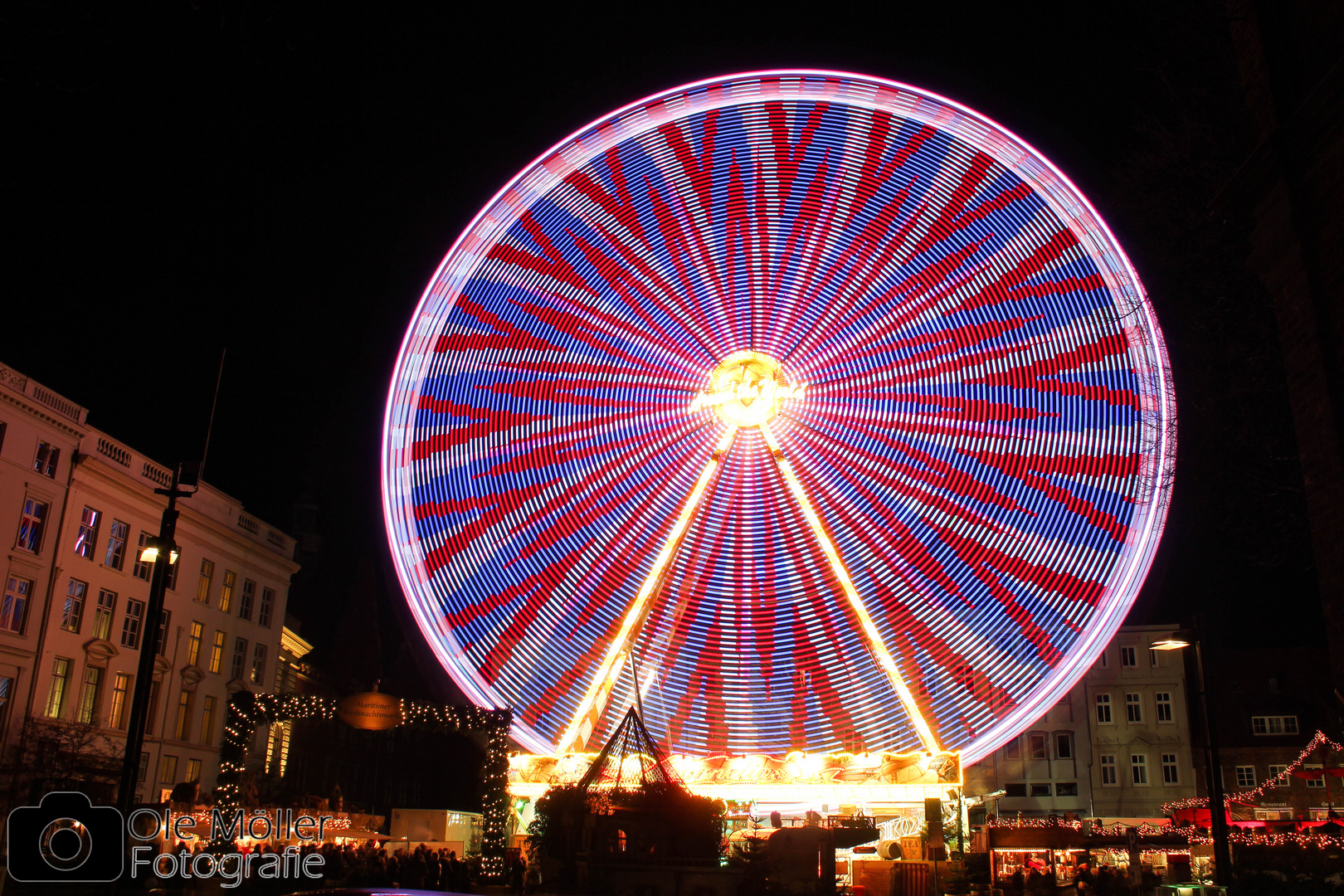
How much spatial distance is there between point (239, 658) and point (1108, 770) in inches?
1262

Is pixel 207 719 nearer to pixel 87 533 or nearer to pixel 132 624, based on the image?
pixel 132 624

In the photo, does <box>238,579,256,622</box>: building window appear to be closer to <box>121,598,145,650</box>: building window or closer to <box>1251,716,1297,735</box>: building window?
<box>121,598,145,650</box>: building window

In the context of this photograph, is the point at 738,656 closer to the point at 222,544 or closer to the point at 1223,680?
the point at 222,544

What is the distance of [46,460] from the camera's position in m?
23.7

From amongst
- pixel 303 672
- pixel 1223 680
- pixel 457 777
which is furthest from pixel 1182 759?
pixel 303 672

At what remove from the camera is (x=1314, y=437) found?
8.24 metres

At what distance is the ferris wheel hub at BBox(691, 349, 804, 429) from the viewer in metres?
23.0

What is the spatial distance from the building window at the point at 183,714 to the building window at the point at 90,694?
3.01m

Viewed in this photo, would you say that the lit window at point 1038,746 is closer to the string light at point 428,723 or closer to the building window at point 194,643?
the string light at point 428,723

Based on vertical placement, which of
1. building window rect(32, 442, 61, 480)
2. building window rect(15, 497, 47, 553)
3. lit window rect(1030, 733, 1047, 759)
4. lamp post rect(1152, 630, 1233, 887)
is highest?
building window rect(32, 442, 61, 480)

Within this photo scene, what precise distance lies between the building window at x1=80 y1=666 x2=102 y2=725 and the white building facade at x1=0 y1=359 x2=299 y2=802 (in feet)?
0.12

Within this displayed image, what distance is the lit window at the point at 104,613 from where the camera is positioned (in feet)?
83.7

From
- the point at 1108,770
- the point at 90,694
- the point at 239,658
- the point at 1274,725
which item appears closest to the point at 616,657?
the point at 90,694

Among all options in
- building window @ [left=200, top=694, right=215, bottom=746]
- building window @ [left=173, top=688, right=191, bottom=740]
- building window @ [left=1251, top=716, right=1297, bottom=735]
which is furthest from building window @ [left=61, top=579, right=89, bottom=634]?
building window @ [left=1251, top=716, right=1297, bottom=735]
